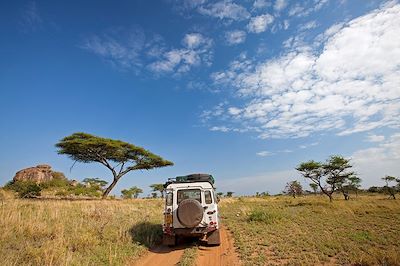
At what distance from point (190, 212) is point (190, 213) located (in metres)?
0.04

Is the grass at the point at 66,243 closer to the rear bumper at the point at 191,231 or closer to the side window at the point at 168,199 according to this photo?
the rear bumper at the point at 191,231

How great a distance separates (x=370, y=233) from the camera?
11945 millimetres

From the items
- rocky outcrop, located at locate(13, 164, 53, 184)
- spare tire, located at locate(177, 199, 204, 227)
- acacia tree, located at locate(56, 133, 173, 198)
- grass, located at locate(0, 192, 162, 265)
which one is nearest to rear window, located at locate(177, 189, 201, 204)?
spare tire, located at locate(177, 199, 204, 227)

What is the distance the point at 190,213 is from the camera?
414 inches

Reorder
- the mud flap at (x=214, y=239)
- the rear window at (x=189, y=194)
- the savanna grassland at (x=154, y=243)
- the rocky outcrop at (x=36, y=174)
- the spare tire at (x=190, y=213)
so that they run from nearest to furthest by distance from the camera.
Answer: the savanna grassland at (x=154, y=243), the spare tire at (x=190, y=213), the mud flap at (x=214, y=239), the rear window at (x=189, y=194), the rocky outcrop at (x=36, y=174)

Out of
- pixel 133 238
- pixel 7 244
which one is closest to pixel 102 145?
pixel 133 238

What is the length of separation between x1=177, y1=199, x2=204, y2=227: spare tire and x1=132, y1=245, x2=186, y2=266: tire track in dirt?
1154mm

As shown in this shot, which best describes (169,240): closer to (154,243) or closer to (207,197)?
(154,243)

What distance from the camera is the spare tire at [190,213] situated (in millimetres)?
10500

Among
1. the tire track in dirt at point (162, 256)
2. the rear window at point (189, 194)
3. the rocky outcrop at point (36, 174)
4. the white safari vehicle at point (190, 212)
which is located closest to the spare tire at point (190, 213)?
the white safari vehicle at point (190, 212)

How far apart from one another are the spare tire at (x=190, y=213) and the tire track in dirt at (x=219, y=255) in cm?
116

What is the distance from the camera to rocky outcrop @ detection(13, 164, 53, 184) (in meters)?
50.1

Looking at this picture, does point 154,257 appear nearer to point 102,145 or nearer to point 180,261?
point 180,261

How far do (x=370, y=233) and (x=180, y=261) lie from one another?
8.91m
